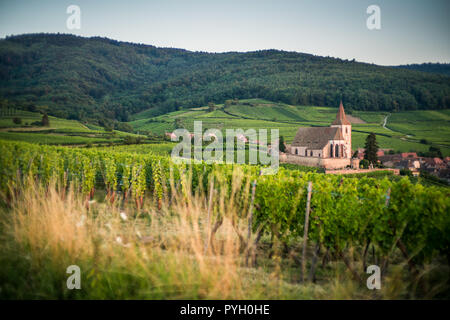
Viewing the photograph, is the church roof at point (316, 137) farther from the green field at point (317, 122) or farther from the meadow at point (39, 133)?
the meadow at point (39, 133)

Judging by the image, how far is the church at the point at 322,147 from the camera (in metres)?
61.0

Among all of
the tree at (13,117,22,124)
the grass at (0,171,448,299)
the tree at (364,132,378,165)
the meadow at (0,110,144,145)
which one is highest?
the tree at (13,117,22,124)

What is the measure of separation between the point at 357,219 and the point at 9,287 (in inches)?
249

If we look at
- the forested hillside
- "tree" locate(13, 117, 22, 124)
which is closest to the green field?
the forested hillside

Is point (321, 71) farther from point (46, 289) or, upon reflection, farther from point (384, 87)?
point (46, 289)

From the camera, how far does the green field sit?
73312 millimetres

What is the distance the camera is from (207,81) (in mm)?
147875

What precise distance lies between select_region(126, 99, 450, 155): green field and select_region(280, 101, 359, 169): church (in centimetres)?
533

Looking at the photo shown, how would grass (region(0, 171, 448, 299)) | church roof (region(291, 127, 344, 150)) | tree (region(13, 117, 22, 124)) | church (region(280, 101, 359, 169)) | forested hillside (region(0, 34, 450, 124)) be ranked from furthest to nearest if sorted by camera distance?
forested hillside (region(0, 34, 450, 124))
church roof (region(291, 127, 344, 150))
church (region(280, 101, 359, 169))
tree (region(13, 117, 22, 124))
grass (region(0, 171, 448, 299))

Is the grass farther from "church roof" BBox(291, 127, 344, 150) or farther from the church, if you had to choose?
"church roof" BBox(291, 127, 344, 150)

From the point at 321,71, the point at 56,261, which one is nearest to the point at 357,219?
the point at 56,261

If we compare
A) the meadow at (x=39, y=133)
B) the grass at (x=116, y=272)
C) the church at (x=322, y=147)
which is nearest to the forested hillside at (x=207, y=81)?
the meadow at (x=39, y=133)

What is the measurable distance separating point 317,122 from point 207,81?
244 ft

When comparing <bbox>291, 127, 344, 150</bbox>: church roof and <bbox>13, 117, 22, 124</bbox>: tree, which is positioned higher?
<bbox>13, 117, 22, 124</bbox>: tree
